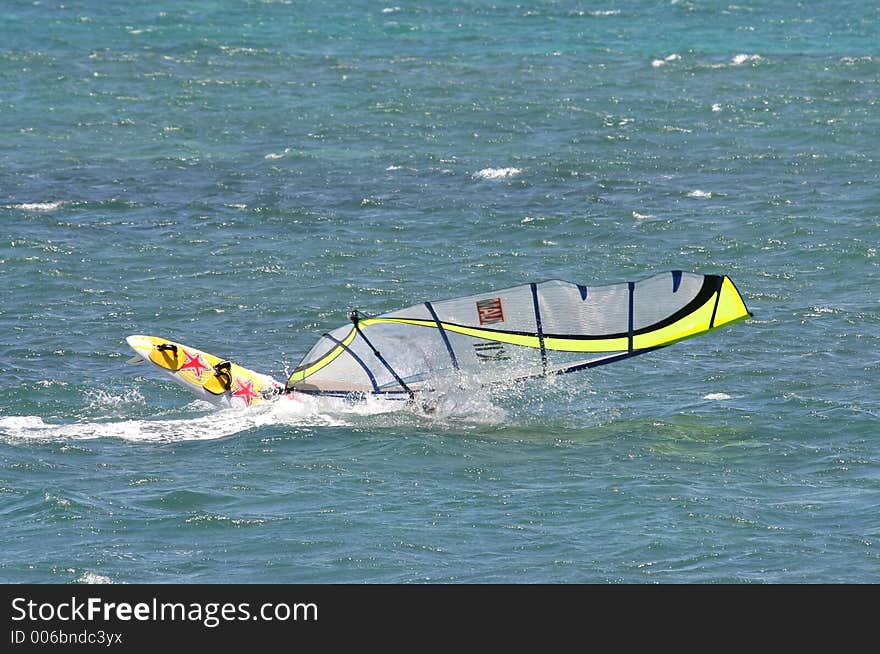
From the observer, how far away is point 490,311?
32531mm

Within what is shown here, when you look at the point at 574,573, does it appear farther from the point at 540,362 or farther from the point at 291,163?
the point at 291,163

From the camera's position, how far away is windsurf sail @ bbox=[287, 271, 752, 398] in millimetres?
32219

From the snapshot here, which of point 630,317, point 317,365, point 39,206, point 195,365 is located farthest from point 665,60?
point 195,365

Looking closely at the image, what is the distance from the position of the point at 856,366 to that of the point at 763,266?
9.25 m

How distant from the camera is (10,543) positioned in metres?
26.1

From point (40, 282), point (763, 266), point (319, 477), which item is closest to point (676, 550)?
point (319, 477)

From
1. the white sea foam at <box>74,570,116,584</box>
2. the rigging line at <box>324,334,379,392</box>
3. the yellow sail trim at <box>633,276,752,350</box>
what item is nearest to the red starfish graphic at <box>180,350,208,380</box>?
the rigging line at <box>324,334,379,392</box>

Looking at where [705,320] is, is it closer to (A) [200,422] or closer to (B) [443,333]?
(B) [443,333]

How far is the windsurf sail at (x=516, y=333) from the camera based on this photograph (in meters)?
32.2

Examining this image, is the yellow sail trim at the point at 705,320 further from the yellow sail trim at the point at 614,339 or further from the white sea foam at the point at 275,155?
the white sea foam at the point at 275,155

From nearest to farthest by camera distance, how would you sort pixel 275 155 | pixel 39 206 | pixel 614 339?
1. pixel 614 339
2. pixel 39 206
3. pixel 275 155

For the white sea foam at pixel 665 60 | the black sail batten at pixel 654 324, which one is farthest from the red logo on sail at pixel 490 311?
the white sea foam at pixel 665 60

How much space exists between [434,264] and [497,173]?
35.5 ft

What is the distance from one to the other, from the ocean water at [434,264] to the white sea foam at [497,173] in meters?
0.36
